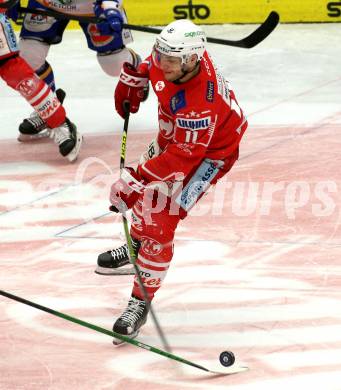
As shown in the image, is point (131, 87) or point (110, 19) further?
point (110, 19)

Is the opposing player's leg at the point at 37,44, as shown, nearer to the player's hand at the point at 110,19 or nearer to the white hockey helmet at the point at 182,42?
the player's hand at the point at 110,19

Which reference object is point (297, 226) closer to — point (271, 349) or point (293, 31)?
point (271, 349)

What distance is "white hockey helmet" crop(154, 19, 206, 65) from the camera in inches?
152

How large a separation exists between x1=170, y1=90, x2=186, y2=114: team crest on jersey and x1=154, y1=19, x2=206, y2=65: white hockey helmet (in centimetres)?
12

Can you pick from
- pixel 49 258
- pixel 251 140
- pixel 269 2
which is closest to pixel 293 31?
pixel 269 2

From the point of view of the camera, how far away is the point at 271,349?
392cm

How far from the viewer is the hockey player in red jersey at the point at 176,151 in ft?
12.8

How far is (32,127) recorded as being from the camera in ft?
22.1

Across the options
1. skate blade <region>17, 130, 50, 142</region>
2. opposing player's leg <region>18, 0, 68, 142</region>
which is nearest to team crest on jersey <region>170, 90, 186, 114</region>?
opposing player's leg <region>18, 0, 68, 142</region>

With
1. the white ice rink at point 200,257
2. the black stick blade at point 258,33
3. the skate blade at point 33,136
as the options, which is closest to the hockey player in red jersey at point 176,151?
the white ice rink at point 200,257

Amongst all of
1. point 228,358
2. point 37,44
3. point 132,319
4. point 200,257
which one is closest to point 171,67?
point 132,319

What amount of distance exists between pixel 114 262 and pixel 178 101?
3.29 ft

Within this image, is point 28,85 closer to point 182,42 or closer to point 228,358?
point 182,42

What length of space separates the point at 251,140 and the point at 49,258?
82.8 inches
